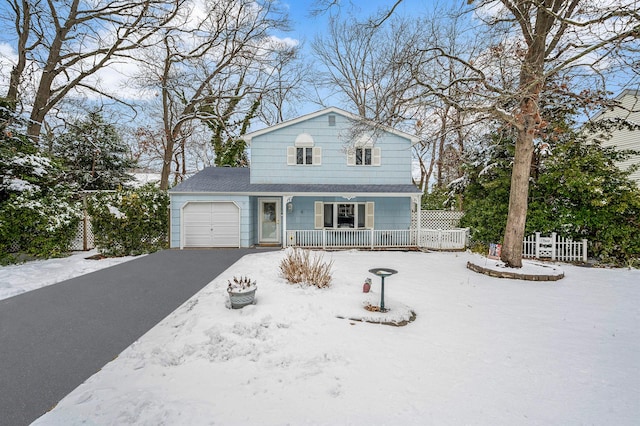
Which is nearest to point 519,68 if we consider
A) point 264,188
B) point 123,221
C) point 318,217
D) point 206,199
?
point 318,217

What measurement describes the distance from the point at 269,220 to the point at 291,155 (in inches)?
124

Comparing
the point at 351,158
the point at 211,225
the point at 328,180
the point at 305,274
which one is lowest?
the point at 305,274

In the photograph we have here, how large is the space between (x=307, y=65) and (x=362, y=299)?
18.4 m

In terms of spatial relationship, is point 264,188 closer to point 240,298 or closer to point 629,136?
point 240,298

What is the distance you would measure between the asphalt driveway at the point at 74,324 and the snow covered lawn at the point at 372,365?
29 cm

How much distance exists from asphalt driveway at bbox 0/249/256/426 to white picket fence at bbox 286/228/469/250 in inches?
177

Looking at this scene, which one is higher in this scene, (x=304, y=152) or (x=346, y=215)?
(x=304, y=152)

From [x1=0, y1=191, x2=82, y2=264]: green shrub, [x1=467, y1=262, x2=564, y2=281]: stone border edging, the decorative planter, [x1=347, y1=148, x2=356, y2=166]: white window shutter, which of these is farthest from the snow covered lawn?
[x1=347, y1=148, x2=356, y2=166]: white window shutter

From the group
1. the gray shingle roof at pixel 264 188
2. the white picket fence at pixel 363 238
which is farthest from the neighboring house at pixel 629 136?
the gray shingle roof at pixel 264 188

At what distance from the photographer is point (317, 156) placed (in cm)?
1223

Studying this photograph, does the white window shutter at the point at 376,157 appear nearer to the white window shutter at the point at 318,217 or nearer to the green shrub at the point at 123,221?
the white window shutter at the point at 318,217

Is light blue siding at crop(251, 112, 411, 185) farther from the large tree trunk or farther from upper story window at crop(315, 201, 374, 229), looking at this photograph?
the large tree trunk

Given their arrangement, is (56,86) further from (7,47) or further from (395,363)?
(395,363)

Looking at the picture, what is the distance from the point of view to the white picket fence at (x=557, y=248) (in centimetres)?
901
